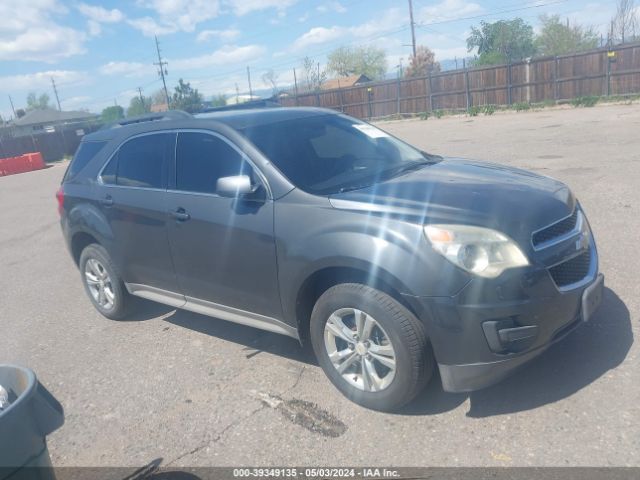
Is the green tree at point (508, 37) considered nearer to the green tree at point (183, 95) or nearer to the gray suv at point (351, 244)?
the green tree at point (183, 95)

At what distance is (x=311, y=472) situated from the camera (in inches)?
116

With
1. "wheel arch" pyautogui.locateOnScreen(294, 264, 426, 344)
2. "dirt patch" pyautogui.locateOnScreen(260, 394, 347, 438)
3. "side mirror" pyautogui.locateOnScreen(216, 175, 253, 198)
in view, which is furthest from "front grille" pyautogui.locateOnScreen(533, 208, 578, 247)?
"side mirror" pyautogui.locateOnScreen(216, 175, 253, 198)

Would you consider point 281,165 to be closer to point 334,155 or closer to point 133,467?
point 334,155

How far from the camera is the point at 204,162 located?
13.9ft

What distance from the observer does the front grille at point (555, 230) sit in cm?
313

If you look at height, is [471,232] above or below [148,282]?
above

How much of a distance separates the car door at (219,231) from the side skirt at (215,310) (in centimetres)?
4

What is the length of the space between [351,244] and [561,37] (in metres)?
65.2

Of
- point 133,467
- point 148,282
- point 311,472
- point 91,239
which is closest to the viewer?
point 311,472

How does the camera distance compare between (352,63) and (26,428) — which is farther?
(352,63)

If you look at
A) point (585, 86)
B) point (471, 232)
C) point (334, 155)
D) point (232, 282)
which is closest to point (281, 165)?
point (334, 155)

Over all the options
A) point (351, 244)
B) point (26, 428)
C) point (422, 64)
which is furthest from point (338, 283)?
point (422, 64)

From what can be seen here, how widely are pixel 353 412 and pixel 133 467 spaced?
1309mm

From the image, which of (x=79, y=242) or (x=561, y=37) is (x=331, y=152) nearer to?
(x=79, y=242)
